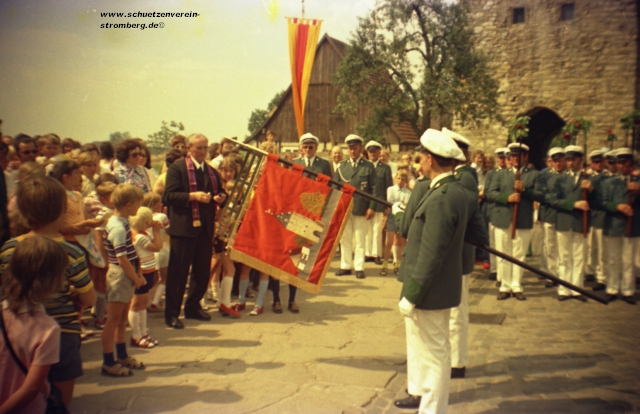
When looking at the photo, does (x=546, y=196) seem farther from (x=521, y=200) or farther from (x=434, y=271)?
(x=434, y=271)

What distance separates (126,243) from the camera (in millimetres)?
4406

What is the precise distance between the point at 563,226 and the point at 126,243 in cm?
634

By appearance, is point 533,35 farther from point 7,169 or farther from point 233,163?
point 7,169

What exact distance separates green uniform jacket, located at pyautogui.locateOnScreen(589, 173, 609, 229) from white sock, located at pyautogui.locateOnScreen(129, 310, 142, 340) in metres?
6.49

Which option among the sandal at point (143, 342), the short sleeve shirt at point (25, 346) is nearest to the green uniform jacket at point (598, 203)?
the sandal at point (143, 342)

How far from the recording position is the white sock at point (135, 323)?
514 cm

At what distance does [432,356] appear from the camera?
12.2ft

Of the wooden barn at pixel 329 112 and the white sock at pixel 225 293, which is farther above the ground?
the wooden barn at pixel 329 112

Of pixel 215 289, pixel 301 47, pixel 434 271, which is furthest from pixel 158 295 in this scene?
pixel 434 271

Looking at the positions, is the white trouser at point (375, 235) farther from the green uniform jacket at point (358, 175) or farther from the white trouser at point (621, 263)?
the white trouser at point (621, 263)

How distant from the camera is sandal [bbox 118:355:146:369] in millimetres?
4645

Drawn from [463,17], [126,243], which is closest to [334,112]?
[463,17]

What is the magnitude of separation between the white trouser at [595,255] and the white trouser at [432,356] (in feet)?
19.2

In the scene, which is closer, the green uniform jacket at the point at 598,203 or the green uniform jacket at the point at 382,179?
the green uniform jacket at the point at 598,203
